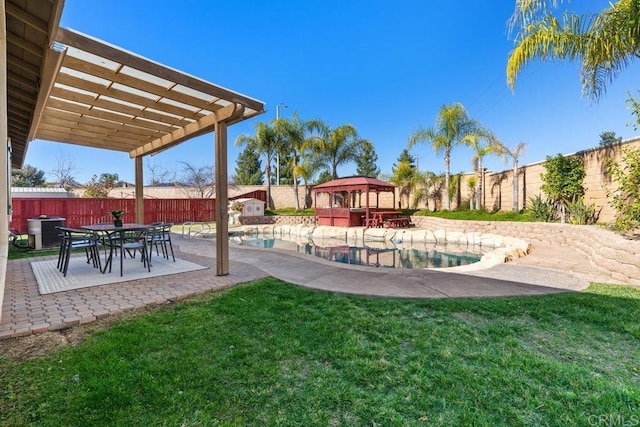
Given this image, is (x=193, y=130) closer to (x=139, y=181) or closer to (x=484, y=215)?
(x=139, y=181)

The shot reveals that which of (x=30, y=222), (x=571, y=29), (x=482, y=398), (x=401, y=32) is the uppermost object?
(x=401, y=32)

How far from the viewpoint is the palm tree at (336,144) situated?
19016 millimetres

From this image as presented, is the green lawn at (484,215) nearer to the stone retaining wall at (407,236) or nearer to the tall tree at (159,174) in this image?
the stone retaining wall at (407,236)

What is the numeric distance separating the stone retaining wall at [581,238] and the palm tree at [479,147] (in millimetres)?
2191

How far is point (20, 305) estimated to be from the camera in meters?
3.31

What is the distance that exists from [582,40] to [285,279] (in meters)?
6.99

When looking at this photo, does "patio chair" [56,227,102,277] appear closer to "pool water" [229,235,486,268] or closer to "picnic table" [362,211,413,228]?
"pool water" [229,235,486,268]

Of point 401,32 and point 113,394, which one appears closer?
point 113,394

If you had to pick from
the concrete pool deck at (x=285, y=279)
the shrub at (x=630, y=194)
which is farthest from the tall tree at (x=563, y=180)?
the concrete pool deck at (x=285, y=279)

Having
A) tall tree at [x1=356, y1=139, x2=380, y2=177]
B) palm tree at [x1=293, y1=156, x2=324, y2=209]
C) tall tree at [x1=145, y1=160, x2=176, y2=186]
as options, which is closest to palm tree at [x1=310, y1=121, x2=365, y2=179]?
palm tree at [x1=293, y1=156, x2=324, y2=209]

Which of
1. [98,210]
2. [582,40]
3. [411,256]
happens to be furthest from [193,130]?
[98,210]

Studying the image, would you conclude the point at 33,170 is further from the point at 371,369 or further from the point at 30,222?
the point at 371,369

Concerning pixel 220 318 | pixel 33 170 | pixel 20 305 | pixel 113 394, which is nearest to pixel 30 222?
pixel 20 305

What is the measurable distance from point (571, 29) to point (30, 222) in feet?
41.7
